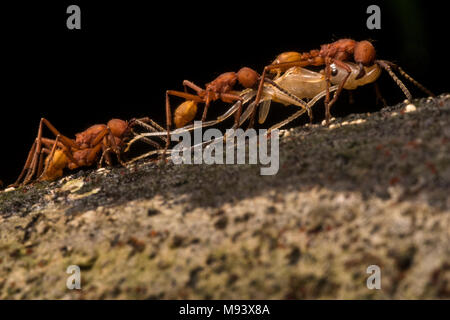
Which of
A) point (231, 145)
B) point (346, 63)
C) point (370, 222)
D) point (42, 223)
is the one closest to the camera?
point (370, 222)

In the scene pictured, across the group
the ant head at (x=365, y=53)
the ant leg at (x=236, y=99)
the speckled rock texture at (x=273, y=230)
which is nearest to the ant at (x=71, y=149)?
the ant leg at (x=236, y=99)

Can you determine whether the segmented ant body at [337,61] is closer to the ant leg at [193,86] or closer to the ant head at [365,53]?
the ant head at [365,53]

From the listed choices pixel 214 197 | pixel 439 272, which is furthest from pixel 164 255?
pixel 439 272

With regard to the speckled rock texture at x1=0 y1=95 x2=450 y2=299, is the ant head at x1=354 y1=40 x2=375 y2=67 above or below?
above

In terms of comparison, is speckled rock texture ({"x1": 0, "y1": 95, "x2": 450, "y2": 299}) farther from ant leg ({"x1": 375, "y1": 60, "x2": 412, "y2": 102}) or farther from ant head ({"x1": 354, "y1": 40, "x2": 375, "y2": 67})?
ant head ({"x1": 354, "y1": 40, "x2": 375, "y2": 67})

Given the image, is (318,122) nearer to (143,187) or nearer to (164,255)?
(143,187)

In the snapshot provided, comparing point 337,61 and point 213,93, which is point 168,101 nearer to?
point 213,93

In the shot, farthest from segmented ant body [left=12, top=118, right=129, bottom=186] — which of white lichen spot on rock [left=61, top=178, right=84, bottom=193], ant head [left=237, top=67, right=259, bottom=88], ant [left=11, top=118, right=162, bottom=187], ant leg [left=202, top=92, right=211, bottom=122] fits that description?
ant head [left=237, top=67, right=259, bottom=88]
